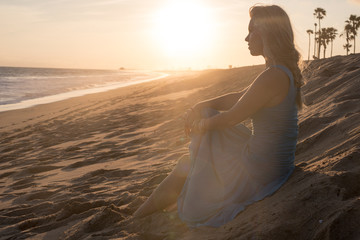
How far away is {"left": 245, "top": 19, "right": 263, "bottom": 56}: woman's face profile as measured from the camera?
2.55m

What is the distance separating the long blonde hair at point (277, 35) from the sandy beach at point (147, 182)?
803 millimetres

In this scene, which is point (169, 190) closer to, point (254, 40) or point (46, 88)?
point (254, 40)

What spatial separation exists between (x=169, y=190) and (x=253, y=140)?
79 centimetres

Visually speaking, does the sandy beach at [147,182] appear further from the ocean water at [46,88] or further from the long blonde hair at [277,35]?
the ocean water at [46,88]

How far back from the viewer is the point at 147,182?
4.12m

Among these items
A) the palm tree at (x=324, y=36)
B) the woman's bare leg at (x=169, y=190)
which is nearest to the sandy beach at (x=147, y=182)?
the woman's bare leg at (x=169, y=190)

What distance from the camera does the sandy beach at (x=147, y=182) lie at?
7.35ft

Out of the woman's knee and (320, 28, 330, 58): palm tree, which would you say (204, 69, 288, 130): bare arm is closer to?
the woman's knee

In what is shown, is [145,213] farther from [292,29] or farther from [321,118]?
[321,118]

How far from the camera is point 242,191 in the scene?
2.60 metres

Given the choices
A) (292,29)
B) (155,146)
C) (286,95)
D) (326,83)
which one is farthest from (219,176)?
(326,83)

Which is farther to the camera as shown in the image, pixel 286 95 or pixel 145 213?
pixel 145 213

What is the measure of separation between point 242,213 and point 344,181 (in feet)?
2.25

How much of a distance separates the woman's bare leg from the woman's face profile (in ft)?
3.02
